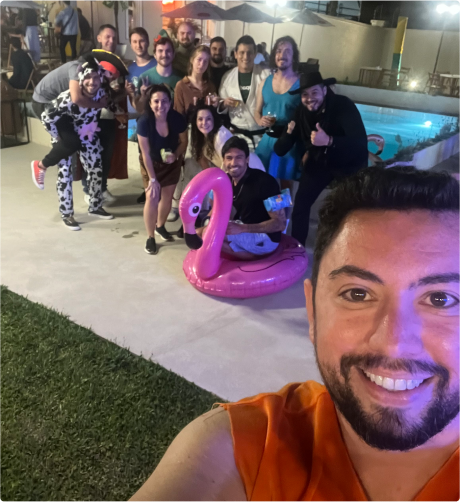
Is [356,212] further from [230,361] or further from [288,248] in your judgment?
[288,248]

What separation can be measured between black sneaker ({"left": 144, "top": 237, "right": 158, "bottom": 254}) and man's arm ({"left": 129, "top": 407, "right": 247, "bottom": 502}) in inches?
132

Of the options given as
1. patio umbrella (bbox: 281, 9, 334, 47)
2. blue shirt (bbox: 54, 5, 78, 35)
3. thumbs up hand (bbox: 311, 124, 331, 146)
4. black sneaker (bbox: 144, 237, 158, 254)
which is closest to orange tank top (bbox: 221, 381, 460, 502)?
thumbs up hand (bbox: 311, 124, 331, 146)

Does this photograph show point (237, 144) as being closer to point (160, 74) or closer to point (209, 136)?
point (209, 136)

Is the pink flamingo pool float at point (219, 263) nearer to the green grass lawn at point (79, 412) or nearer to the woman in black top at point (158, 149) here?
the woman in black top at point (158, 149)

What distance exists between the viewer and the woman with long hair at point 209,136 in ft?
13.0

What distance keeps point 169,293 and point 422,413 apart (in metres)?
2.91

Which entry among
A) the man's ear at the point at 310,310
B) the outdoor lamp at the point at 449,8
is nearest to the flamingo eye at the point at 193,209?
the man's ear at the point at 310,310

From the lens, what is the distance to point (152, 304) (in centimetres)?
346

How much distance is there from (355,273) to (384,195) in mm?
189

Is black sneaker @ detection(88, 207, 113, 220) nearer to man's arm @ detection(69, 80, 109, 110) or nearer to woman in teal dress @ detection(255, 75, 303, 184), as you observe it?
man's arm @ detection(69, 80, 109, 110)

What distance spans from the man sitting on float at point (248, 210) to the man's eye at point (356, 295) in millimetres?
2766

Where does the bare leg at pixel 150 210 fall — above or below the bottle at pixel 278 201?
below

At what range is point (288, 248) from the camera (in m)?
3.98

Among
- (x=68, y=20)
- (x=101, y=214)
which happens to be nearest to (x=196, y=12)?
(x=68, y=20)
